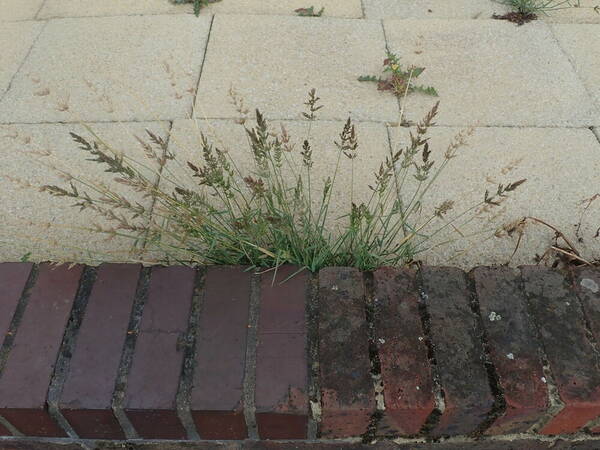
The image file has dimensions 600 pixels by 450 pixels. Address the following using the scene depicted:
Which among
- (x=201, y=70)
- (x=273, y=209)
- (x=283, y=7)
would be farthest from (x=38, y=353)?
(x=283, y=7)

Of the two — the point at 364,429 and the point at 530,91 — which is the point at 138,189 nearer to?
the point at 364,429

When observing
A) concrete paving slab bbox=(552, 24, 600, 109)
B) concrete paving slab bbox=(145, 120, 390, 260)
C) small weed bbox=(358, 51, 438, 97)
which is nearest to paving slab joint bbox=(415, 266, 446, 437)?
concrete paving slab bbox=(145, 120, 390, 260)

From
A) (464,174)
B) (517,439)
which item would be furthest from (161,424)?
(464,174)

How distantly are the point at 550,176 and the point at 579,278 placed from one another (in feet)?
2.57

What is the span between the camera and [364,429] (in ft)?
4.88

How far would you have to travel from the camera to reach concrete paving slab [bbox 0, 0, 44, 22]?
3168 mm

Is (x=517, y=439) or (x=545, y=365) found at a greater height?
(x=545, y=365)

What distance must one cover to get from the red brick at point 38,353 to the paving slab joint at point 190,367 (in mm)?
357

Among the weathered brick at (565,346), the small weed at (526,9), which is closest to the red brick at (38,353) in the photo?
the weathered brick at (565,346)

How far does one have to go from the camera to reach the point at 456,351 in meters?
1.45

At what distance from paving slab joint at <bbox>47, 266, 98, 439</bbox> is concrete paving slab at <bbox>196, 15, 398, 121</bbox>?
1.13 m

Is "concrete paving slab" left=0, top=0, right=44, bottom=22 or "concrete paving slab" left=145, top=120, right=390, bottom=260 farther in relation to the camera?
"concrete paving slab" left=0, top=0, right=44, bottom=22

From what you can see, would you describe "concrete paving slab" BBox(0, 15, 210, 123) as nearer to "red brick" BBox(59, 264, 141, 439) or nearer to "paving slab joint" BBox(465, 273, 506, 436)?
"red brick" BBox(59, 264, 141, 439)

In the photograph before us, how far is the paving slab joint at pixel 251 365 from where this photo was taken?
4.55ft
